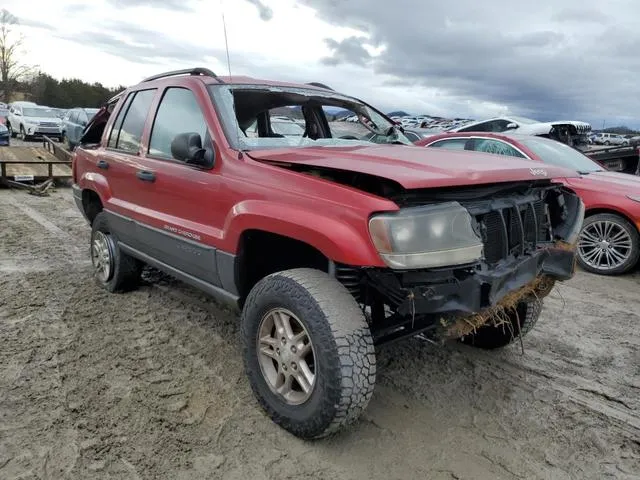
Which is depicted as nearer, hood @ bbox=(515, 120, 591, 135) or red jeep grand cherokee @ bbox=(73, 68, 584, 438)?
red jeep grand cherokee @ bbox=(73, 68, 584, 438)

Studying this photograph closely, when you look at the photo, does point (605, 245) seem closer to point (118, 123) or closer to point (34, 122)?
point (118, 123)

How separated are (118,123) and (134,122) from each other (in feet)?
1.20

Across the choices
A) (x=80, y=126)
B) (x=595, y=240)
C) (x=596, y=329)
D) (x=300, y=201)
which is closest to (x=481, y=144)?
(x=595, y=240)

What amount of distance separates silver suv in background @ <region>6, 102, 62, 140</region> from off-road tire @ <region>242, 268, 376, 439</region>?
24006 millimetres

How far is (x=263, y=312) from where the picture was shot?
2.77 m

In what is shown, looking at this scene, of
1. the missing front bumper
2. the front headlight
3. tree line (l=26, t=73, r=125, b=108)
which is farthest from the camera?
tree line (l=26, t=73, r=125, b=108)

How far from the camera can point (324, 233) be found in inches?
96.6

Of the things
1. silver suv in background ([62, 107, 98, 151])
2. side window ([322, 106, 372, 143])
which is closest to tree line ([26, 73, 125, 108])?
silver suv in background ([62, 107, 98, 151])

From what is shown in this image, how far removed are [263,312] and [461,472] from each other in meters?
1.26

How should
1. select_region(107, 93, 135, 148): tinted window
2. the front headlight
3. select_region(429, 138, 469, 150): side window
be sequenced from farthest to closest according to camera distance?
1. select_region(429, 138, 469, 150): side window
2. select_region(107, 93, 135, 148): tinted window
3. the front headlight

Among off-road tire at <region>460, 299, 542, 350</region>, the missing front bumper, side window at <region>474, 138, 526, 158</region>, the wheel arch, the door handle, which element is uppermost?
side window at <region>474, 138, 526, 158</region>

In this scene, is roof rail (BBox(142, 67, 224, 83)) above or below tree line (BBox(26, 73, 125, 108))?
below

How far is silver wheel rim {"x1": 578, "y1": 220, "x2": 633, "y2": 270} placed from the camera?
5941mm

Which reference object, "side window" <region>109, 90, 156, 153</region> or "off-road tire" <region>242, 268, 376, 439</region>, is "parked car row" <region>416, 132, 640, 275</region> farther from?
"off-road tire" <region>242, 268, 376, 439</region>
